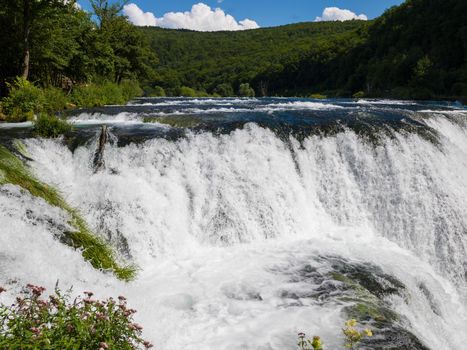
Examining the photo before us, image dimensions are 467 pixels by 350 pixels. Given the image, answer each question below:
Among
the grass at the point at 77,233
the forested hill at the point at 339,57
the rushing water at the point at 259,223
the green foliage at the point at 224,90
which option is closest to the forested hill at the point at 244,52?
the green foliage at the point at 224,90

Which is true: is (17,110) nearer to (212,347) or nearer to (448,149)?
(212,347)

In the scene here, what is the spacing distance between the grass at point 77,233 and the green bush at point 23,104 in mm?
6805

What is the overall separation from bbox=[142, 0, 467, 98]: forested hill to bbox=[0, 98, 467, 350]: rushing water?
31.0 m

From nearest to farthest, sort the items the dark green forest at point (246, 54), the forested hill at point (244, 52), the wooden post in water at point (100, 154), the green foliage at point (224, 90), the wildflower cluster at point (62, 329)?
1. the wildflower cluster at point (62, 329)
2. the wooden post in water at point (100, 154)
3. the dark green forest at point (246, 54)
4. the green foliage at point (224, 90)
5. the forested hill at point (244, 52)

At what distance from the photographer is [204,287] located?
7000 millimetres

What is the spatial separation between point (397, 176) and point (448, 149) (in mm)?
2850

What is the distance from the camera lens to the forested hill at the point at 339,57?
169ft

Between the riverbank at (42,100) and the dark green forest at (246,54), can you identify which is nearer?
the riverbank at (42,100)

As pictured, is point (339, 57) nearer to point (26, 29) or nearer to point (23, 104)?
point (26, 29)

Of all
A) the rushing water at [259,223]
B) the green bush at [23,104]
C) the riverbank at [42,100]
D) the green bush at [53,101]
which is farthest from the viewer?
the green bush at [53,101]

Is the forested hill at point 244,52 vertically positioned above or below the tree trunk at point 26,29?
above

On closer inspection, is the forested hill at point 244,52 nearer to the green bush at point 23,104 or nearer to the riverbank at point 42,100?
the riverbank at point 42,100

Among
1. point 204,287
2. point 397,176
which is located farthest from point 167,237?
point 397,176

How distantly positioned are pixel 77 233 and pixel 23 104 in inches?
383
